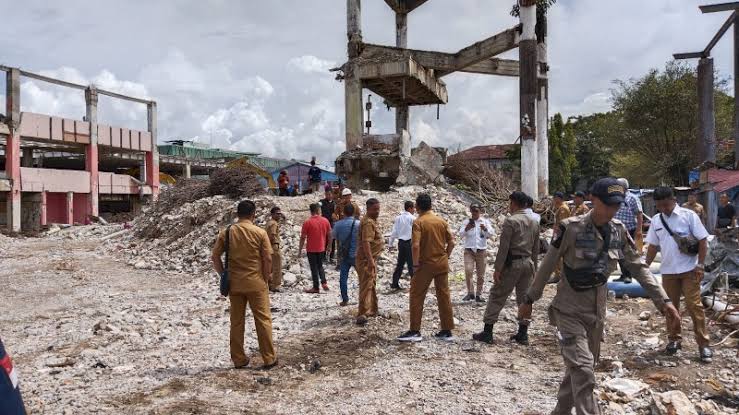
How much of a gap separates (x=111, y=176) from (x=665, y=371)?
31.3 meters

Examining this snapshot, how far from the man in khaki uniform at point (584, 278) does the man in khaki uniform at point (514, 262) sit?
1980 mm

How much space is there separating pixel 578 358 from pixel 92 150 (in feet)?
101

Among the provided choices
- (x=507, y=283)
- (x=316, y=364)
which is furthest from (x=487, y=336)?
(x=316, y=364)

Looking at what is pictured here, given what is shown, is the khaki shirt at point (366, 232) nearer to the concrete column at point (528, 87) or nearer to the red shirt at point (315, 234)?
the red shirt at point (315, 234)

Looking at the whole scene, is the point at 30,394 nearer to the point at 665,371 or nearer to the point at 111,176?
the point at 665,371

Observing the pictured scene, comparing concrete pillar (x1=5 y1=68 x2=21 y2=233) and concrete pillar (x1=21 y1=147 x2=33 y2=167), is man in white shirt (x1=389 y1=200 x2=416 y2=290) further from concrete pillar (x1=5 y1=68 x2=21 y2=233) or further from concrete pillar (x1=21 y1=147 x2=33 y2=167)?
concrete pillar (x1=21 y1=147 x2=33 y2=167)

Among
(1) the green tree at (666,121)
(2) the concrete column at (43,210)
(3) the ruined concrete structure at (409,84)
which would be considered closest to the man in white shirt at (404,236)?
(3) the ruined concrete structure at (409,84)

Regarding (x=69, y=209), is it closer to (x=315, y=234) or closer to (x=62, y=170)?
(x=62, y=170)

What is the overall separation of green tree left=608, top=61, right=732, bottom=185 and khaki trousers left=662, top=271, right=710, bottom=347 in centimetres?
2025

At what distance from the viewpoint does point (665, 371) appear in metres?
4.66

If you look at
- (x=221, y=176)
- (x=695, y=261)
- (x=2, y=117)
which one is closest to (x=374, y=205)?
(x=695, y=261)

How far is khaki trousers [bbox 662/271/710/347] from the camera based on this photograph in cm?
491

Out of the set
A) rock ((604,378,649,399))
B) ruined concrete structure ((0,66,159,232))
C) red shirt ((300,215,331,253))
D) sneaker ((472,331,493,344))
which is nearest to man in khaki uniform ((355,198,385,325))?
sneaker ((472,331,493,344))

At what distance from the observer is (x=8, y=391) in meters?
2.36
